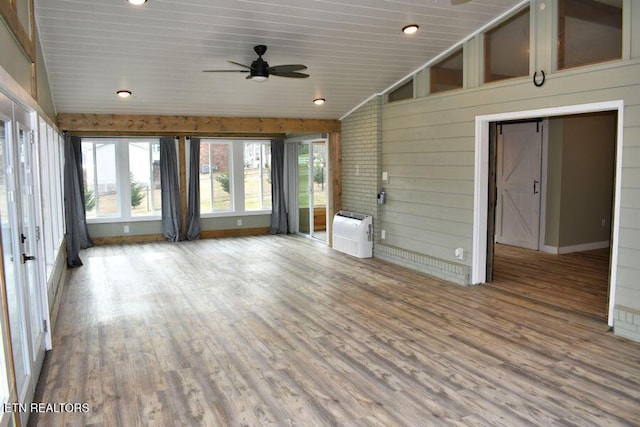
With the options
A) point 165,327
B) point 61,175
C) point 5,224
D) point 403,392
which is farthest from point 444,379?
point 61,175

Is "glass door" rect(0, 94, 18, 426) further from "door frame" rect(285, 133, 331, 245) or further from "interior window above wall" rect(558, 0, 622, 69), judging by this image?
"door frame" rect(285, 133, 331, 245)

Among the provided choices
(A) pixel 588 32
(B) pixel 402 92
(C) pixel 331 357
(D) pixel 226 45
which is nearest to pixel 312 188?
(B) pixel 402 92

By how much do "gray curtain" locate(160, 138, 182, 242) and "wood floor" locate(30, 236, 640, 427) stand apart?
11.8 ft

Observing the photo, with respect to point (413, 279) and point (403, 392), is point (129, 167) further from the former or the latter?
point (403, 392)

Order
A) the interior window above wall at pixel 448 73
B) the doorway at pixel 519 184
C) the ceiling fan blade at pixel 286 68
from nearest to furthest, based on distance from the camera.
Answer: the ceiling fan blade at pixel 286 68
the interior window above wall at pixel 448 73
the doorway at pixel 519 184

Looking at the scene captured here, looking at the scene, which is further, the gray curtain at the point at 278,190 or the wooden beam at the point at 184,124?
the gray curtain at the point at 278,190

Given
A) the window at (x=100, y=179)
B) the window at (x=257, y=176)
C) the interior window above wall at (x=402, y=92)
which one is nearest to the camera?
the interior window above wall at (x=402, y=92)

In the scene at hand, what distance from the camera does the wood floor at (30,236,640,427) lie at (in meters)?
2.93

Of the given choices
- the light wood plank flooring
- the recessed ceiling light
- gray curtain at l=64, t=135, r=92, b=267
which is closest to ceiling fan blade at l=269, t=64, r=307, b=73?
the recessed ceiling light

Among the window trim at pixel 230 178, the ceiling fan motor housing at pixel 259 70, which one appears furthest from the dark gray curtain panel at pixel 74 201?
the ceiling fan motor housing at pixel 259 70

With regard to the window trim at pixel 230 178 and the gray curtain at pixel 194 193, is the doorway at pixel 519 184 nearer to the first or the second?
the window trim at pixel 230 178

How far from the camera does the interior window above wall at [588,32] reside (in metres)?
4.21

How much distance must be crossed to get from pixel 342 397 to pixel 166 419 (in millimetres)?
1087

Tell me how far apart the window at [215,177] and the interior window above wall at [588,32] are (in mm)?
7144
